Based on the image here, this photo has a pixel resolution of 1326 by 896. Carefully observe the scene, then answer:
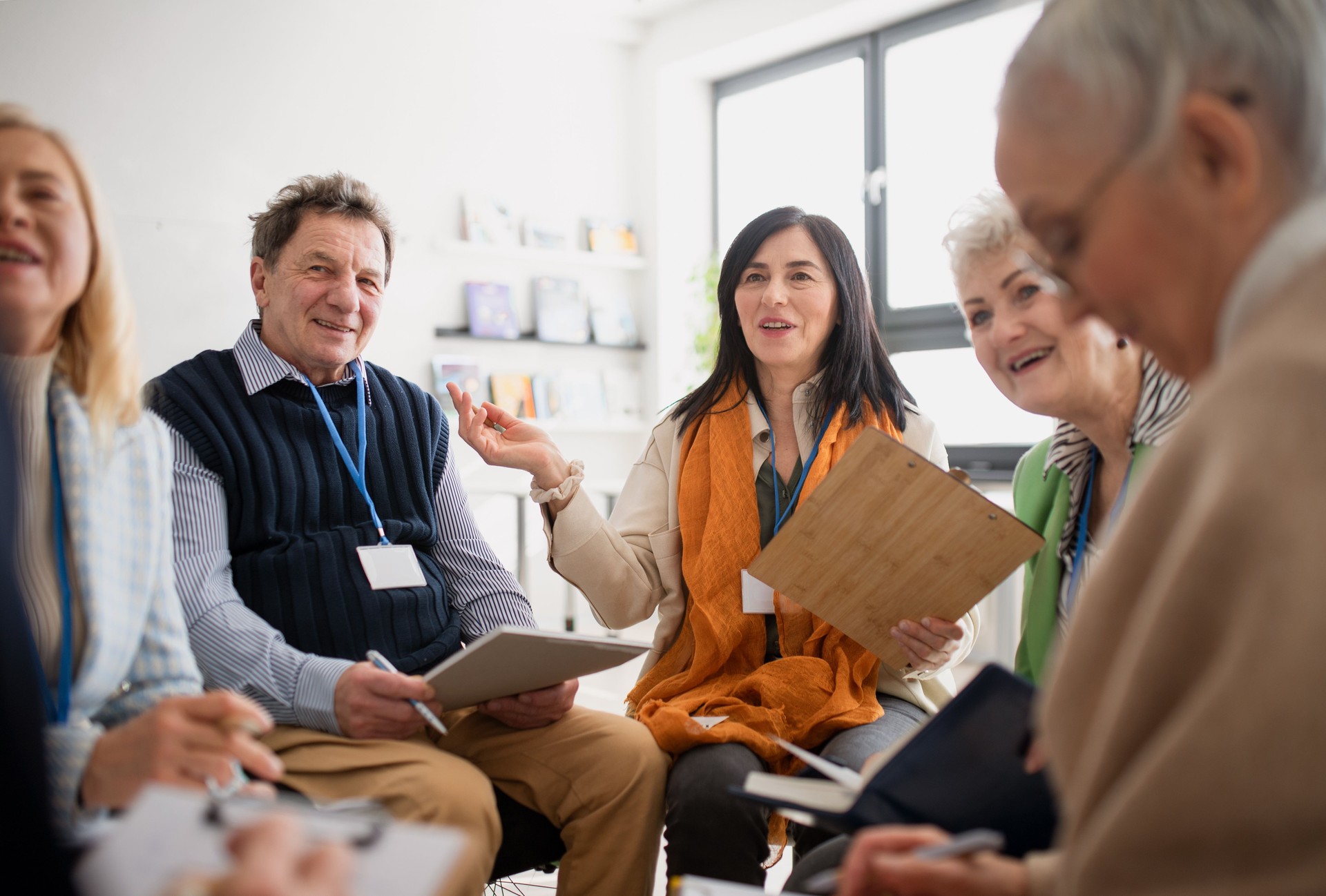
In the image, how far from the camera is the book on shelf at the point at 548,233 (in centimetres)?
611

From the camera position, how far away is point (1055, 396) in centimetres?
171

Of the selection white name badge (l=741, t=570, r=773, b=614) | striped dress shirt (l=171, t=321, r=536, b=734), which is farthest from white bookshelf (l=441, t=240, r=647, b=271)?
white name badge (l=741, t=570, r=773, b=614)

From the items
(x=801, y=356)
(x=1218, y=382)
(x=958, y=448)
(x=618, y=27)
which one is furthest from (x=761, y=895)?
(x=618, y=27)

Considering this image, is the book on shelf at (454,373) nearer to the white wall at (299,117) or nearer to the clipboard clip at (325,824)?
the white wall at (299,117)

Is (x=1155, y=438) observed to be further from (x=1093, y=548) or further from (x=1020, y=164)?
(x=1020, y=164)

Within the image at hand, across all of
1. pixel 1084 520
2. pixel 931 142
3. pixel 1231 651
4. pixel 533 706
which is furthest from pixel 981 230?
pixel 931 142

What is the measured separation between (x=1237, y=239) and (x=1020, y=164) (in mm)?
178

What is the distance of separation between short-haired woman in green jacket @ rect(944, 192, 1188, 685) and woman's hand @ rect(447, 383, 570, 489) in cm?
90

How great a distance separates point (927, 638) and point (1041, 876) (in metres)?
0.99

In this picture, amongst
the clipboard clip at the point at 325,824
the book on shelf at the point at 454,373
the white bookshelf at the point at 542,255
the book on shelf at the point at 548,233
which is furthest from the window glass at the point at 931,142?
the clipboard clip at the point at 325,824

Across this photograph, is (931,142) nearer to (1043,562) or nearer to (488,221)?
(488,221)

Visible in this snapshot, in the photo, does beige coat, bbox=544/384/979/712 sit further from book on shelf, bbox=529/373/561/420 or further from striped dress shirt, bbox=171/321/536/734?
book on shelf, bbox=529/373/561/420

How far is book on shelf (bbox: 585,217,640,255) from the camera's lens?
6.39 metres

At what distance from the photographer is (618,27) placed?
6.49 metres
